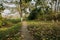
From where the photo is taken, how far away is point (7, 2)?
86.4 inches

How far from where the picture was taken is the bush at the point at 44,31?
6.95 ft

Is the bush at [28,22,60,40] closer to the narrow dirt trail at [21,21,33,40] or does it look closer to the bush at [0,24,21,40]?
the narrow dirt trail at [21,21,33,40]

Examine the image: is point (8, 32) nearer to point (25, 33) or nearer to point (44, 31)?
point (25, 33)

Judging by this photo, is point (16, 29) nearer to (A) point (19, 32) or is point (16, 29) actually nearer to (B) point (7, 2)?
(A) point (19, 32)

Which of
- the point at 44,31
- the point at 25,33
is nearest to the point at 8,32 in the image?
the point at 25,33

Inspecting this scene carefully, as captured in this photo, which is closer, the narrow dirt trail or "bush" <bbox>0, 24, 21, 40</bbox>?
"bush" <bbox>0, 24, 21, 40</bbox>

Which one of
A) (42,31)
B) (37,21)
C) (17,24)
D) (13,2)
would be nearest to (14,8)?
(13,2)

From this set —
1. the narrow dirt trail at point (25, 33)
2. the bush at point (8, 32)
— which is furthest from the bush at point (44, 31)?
the bush at point (8, 32)

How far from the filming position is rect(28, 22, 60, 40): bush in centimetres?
212

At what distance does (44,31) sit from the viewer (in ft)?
7.10

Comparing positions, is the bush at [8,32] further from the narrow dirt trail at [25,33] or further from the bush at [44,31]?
the bush at [44,31]

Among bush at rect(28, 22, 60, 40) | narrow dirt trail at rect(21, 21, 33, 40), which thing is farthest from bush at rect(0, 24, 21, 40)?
bush at rect(28, 22, 60, 40)

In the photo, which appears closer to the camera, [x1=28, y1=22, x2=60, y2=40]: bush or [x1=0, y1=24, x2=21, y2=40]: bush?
[x1=0, y1=24, x2=21, y2=40]: bush

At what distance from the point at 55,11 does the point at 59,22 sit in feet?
0.58
